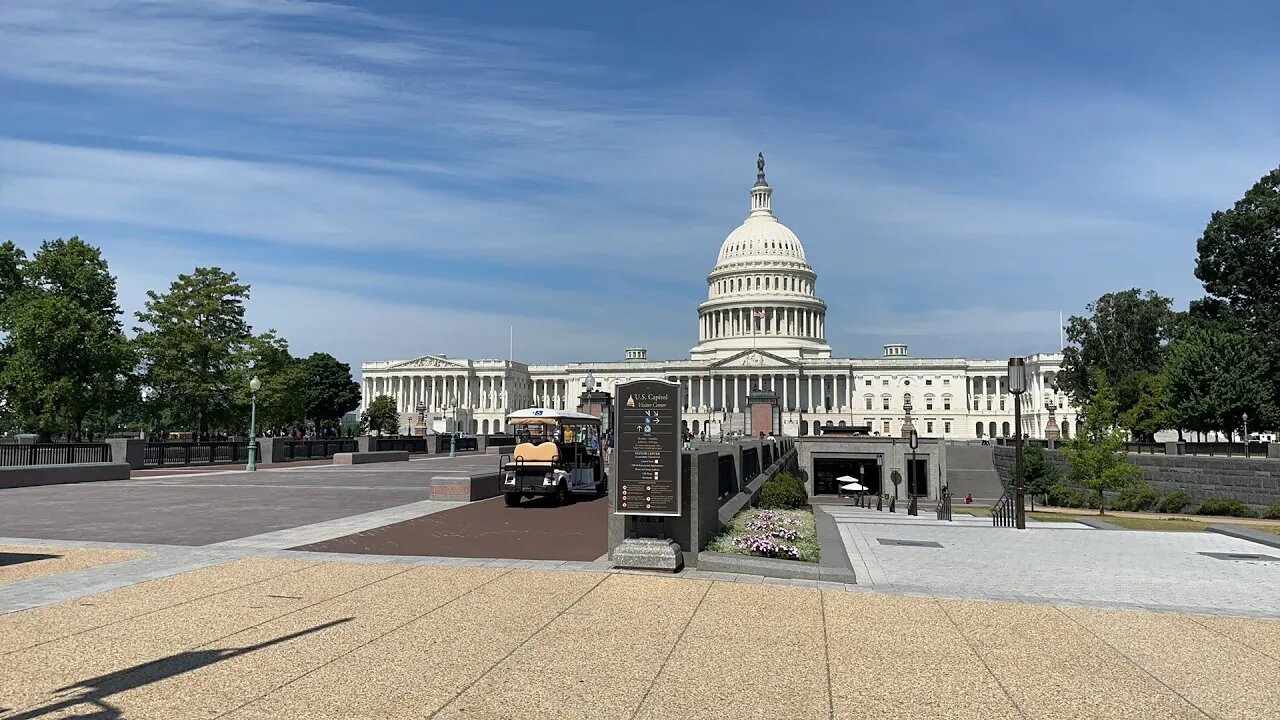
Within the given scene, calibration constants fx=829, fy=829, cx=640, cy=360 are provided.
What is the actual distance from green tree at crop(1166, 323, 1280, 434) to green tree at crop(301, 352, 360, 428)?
103063mm

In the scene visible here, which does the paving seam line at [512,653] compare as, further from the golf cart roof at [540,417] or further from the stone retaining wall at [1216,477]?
the stone retaining wall at [1216,477]

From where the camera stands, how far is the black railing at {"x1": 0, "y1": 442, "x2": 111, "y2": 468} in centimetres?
3135

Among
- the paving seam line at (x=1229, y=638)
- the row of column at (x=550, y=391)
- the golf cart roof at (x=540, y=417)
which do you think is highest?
the row of column at (x=550, y=391)

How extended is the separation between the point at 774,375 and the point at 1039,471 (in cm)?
10170

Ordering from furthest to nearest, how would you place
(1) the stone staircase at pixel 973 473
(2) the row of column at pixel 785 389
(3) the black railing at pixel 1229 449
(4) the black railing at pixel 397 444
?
(2) the row of column at pixel 785 389, (1) the stone staircase at pixel 973 473, (4) the black railing at pixel 397 444, (3) the black railing at pixel 1229 449

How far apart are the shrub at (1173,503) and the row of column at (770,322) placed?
4888 inches

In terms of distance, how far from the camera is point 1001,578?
14.0 m

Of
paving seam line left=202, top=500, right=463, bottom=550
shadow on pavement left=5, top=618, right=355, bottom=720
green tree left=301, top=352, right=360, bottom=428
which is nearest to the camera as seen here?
shadow on pavement left=5, top=618, right=355, bottom=720

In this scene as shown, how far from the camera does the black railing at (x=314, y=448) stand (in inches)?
1902

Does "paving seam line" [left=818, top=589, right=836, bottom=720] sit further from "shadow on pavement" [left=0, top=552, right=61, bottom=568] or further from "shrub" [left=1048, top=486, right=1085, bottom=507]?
"shrub" [left=1048, top=486, right=1085, bottom=507]

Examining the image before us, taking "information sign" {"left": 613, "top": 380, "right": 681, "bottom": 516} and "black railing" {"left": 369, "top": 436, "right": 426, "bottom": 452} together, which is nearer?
"information sign" {"left": 613, "top": 380, "right": 681, "bottom": 516}

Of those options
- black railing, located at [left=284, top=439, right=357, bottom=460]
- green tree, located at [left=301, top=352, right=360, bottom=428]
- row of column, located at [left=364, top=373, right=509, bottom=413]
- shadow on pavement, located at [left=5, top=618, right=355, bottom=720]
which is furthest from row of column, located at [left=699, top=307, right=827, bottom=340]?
shadow on pavement, located at [left=5, top=618, right=355, bottom=720]

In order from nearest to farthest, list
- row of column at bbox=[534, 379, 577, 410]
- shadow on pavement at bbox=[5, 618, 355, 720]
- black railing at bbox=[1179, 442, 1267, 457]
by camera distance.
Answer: shadow on pavement at bbox=[5, 618, 355, 720], black railing at bbox=[1179, 442, 1267, 457], row of column at bbox=[534, 379, 577, 410]

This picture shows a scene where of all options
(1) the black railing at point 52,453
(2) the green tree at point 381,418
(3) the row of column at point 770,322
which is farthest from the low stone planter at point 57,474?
(3) the row of column at point 770,322
